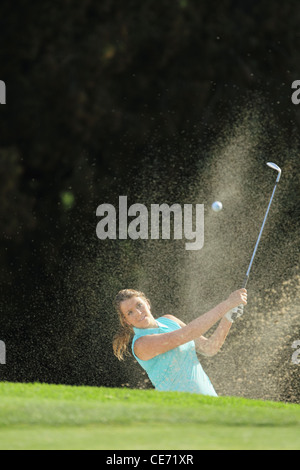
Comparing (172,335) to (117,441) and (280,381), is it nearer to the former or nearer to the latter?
(117,441)

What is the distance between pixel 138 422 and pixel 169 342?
126 cm

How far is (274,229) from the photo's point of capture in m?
9.38

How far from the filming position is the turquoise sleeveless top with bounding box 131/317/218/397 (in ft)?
14.5

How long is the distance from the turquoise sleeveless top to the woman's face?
3 centimetres

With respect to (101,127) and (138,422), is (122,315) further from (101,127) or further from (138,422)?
(101,127)

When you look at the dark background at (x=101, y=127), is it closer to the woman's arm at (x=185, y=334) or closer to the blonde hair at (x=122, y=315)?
the blonde hair at (x=122, y=315)

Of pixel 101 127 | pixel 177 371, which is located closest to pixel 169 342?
pixel 177 371

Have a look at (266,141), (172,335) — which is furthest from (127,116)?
(172,335)

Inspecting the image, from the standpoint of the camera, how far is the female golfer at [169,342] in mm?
4285

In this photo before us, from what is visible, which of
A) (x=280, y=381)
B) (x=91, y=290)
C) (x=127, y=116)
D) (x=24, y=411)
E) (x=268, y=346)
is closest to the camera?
(x=24, y=411)

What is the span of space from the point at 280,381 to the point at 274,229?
1621mm

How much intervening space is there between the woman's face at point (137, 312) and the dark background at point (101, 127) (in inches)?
181

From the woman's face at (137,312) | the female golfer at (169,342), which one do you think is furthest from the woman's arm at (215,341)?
the woman's face at (137,312)

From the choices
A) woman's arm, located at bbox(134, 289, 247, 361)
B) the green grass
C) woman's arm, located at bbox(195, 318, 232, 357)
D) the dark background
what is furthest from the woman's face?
the dark background
